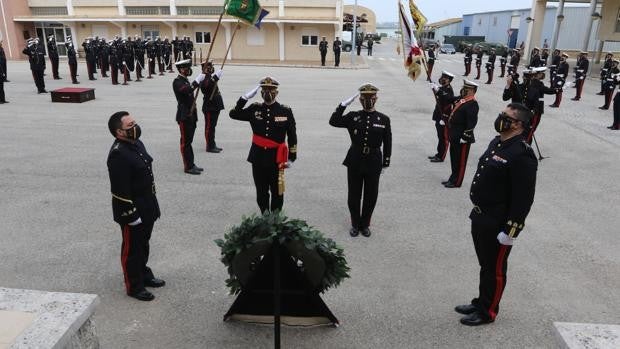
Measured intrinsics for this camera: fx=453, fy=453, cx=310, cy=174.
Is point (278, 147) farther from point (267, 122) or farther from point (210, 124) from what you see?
point (210, 124)

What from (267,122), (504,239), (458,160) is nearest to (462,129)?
(458,160)

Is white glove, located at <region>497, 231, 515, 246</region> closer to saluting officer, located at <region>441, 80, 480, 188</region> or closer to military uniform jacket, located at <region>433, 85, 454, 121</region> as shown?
saluting officer, located at <region>441, 80, 480, 188</region>

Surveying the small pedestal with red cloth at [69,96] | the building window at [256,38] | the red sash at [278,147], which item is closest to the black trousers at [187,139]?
the red sash at [278,147]

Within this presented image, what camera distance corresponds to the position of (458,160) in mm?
7531

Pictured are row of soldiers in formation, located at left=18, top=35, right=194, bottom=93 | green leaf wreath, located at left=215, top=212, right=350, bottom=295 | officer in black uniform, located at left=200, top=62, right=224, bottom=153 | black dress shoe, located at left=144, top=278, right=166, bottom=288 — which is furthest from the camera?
row of soldiers in formation, located at left=18, top=35, right=194, bottom=93

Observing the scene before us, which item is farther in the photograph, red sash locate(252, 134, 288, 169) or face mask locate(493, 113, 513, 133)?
red sash locate(252, 134, 288, 169)

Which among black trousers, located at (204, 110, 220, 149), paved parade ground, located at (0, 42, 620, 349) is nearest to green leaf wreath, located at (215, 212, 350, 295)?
paved parade ground, located at (0, 42, 620, 349)

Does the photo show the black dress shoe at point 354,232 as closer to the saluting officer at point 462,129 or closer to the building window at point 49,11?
the saluting officer at point 462,129

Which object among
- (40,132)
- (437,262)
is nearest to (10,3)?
(40,132)

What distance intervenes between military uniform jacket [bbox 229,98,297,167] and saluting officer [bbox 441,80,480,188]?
10.5ft

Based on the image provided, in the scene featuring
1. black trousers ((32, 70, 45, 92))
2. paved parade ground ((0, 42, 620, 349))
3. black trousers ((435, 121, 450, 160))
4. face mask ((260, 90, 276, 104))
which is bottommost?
paved parade ground ((0, 42, 620, 349))

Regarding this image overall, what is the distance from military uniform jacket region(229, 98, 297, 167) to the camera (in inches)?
218

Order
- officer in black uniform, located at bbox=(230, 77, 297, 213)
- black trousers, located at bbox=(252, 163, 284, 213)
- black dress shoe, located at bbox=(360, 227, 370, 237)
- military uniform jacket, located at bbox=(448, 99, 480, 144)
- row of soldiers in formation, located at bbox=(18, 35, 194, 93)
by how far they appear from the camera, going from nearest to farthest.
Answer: officer in black uniform, located at bbox=(230, 77, 297, 213)
black trousers, located at bbox=(252, 163, 284, 213)
black dress shoe, located at bbox=(360, 227, 370, 237)
military uniform jacket, located at bbox=(448, 99, 480, 144)
row of soldiers in formation, located at bbox=(18, 35, 194, 93)

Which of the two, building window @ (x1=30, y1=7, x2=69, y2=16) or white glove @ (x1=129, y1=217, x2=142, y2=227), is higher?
building window @ (x1=30, y1=7, x2=69, y2=16)
